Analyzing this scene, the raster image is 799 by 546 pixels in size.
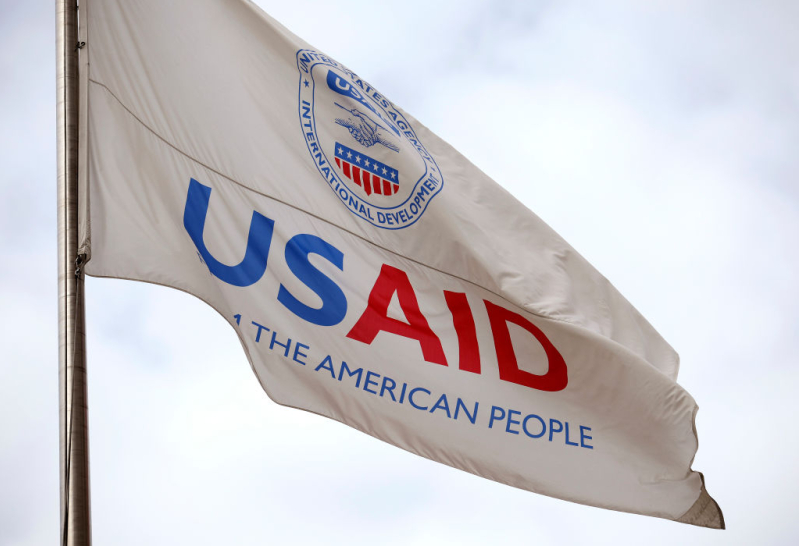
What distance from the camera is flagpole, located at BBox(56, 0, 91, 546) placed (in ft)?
12.6

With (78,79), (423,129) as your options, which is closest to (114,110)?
(78,79)

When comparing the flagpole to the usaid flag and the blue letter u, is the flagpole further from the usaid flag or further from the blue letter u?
the blue letter u

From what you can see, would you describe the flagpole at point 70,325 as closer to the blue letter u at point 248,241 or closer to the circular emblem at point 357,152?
→ the blue letter u at point 248,241

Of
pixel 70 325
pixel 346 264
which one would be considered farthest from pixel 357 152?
pixel 70 325

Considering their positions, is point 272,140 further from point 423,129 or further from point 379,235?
point 423,129

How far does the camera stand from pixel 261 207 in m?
5.46

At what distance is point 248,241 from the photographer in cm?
530

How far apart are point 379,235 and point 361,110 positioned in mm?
939

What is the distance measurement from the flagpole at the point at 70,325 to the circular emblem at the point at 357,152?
1.64 m

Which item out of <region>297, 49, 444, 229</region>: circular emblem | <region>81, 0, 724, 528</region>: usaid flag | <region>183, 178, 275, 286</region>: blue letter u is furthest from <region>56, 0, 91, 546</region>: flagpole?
<region>297, 49, 444, 229</region>: circular emblem

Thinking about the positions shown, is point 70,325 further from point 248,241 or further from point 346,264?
point 346,264

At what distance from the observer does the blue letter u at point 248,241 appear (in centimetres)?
513

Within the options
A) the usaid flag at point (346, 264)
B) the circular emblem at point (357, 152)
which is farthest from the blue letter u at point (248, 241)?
the circular emblem at point (357, 152)

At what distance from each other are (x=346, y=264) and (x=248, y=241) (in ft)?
2.15
